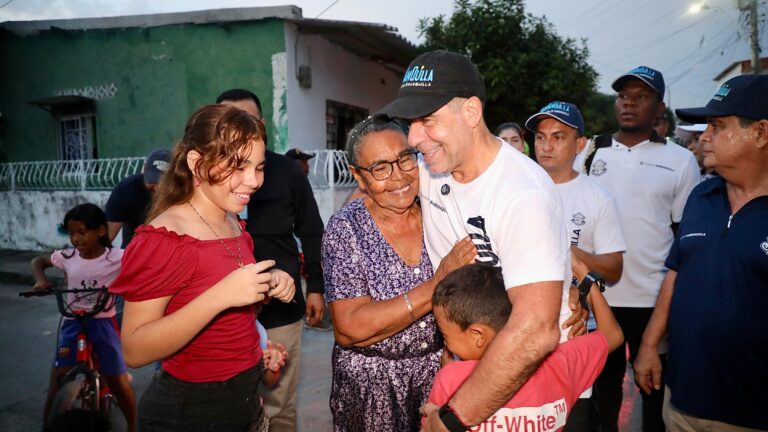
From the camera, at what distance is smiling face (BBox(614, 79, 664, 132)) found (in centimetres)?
355

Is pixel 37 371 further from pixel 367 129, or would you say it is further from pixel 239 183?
pixel 367 129

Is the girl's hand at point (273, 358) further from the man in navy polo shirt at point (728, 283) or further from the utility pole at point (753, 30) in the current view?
the utility pole at point (753, 30)

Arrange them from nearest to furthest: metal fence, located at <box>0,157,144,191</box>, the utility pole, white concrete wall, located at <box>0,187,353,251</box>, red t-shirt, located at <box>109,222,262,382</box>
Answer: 1. red t-shirt, located at <box>109,222,262,382</box>
2. metal fence, located at <box>0,157,144,191</box>
3. white concrete wall, located at <box>0,187,353,251</box>
4. the utility pole

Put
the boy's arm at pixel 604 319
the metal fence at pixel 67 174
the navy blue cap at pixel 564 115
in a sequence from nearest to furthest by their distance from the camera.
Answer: the boy's arm at pixel 604 319 < the navy blue cap at pixel 564 115 < the metal fence at pixel 67 174

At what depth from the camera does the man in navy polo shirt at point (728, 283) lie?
6.97 feet

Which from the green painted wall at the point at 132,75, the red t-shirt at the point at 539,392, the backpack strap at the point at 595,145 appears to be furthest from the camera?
the green painted wall at the point at 132,75

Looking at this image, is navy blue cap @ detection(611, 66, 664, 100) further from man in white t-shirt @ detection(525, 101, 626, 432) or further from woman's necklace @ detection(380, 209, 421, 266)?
woman's necklace @ detection(380, 209, 421, 266)

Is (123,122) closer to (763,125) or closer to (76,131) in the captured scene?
(76,131)

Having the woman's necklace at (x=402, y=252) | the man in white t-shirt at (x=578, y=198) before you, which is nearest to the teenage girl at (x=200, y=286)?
the woman's necklace at (x=402, y=252)

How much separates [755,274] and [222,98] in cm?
344

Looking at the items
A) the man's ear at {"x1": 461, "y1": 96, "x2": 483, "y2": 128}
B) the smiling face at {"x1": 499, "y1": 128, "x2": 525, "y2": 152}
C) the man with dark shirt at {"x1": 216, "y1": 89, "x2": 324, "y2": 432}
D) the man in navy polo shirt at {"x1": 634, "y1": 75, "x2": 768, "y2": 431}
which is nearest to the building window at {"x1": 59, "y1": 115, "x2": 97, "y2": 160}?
the man with dark shirt at {"x1": 216, "y1": 89, "x2": 324, "y2": 432}

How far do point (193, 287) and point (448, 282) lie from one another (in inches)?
38.5

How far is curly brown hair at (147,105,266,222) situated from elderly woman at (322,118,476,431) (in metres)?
0.54

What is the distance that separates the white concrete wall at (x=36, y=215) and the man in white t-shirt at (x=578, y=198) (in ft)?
32.8
